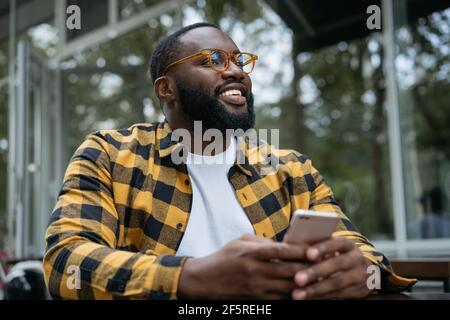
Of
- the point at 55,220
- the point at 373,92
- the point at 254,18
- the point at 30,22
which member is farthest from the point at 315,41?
the point at 55,220

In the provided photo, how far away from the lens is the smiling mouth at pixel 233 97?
6.61 feet

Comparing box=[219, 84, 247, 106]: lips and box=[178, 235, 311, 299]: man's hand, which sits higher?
box=[219, 84, 247, 106]: lips

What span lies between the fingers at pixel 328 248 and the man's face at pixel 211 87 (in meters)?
0.85

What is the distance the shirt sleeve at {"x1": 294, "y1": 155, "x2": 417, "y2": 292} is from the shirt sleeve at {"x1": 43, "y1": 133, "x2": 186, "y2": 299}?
2.07ft

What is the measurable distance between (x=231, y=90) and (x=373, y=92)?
8.99 m

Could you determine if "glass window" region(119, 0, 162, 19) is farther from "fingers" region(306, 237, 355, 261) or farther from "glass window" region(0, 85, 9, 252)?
"fingers" region(306, 237, 355, 261)

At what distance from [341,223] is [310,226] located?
0.62m

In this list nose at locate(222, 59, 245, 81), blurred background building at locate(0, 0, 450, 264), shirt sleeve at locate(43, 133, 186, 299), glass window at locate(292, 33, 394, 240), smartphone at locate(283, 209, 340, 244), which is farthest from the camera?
glass window at locate(292, 33, 394, 240)

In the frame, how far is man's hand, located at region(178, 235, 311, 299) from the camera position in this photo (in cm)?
114

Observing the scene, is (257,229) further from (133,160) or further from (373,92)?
(373,92)

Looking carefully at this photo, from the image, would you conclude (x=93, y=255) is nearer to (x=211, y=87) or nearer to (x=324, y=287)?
(x=324, y=287)

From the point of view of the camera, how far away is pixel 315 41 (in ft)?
29.8

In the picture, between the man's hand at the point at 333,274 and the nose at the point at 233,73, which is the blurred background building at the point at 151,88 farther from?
the man's hand at the point at 333,274

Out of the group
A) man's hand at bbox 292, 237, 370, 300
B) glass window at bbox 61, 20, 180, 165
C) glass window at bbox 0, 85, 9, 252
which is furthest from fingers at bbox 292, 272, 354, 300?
glass window at bbox 0, 85, 9, 252
